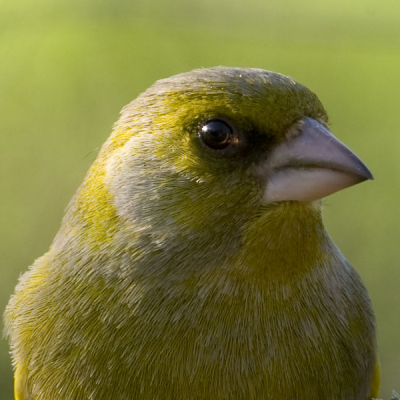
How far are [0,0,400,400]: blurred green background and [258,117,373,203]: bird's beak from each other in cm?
372

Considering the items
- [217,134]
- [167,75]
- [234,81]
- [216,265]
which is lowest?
[216,265]

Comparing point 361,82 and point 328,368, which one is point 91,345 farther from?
point 361,82

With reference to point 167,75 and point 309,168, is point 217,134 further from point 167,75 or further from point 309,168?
point 167,75

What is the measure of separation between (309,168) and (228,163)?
271mm

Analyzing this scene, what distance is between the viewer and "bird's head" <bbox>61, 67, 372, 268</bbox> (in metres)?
2.60

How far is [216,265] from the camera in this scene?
8.78ft

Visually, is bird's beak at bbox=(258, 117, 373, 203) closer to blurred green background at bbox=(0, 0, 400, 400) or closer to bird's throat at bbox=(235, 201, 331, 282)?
bird's throat at bbox=(235, 201, 331, 282)

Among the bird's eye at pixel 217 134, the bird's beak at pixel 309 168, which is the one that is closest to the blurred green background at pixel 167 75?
the bird's eye at pixel 217 134

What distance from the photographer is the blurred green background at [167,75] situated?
21.1 ft

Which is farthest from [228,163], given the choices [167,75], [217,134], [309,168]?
[167,75]

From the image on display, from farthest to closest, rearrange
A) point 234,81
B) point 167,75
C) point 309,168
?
point 167,75 < point 234,81 < point 309,168

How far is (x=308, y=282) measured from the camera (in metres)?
2.77

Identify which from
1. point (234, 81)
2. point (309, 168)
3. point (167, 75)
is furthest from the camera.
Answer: point (167, 75)

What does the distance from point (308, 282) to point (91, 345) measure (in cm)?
79
